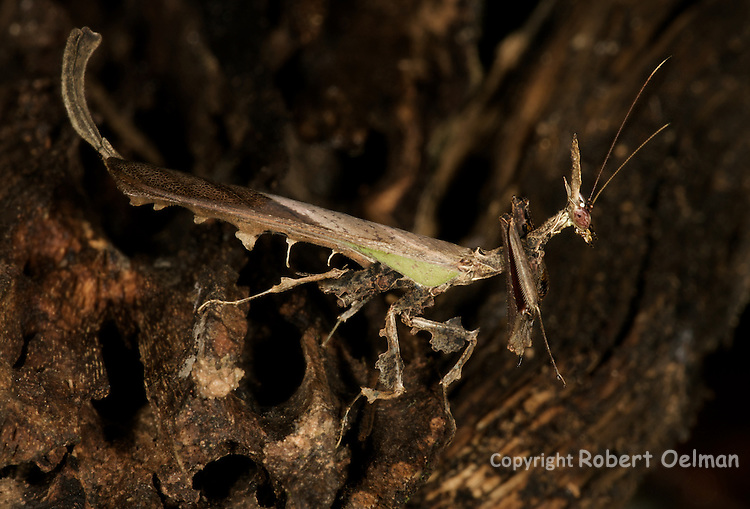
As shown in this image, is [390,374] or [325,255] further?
[325,255]

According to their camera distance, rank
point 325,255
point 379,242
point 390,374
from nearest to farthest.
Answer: point 390,374
point 379,242
point 325,255

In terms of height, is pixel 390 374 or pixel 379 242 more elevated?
pixel 379 242

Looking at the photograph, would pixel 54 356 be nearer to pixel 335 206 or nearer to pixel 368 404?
pixel 368 404

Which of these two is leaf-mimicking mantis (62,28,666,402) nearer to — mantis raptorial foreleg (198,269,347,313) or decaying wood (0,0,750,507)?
mantis raptorial foreleg (198,269,347,313)

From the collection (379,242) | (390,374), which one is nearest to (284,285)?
(379,242)

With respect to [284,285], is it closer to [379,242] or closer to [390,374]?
[379,242]

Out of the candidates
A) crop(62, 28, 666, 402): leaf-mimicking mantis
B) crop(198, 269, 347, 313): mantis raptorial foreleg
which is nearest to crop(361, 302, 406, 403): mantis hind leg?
crop(62, 28, 666, 402): leaf-mimicking mantis

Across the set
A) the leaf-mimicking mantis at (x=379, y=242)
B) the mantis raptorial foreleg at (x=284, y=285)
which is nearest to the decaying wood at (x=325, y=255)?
the mantis raptorial foreleg at (x=284, y=285)
